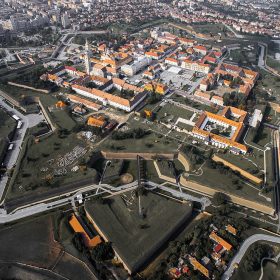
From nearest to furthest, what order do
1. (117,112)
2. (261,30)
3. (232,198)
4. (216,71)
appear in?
1. (232,198)
2. (117,112)
3. (216,71)
4. (261,30)

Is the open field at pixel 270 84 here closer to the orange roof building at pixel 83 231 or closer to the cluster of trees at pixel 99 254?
the orange roof building at pixel 83 231

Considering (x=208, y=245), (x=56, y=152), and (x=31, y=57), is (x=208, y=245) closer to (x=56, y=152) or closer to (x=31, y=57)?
(x=56, y=152)

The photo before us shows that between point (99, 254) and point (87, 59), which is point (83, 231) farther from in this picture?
point (87, 59)

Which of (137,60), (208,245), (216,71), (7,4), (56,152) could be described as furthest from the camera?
(7,4)

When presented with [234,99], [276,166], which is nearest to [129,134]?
[276,166]

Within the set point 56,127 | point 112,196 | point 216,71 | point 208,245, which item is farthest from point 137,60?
point 208,245

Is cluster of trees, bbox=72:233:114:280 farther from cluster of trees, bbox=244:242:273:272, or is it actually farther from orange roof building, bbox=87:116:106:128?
orange roof building, bbox=87:116:106:128
